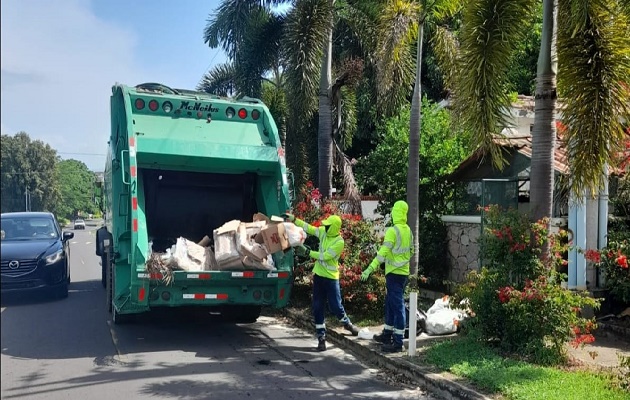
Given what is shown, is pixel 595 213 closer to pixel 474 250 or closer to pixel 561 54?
pixel 474 250

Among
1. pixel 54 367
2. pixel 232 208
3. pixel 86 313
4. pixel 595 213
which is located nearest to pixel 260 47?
pixel 232 208

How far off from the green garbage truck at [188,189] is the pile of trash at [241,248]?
0.09m

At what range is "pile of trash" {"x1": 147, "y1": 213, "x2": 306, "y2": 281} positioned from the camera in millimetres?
7309

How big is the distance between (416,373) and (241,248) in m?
2.56

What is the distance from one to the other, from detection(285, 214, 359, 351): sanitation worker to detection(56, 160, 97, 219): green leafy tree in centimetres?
372

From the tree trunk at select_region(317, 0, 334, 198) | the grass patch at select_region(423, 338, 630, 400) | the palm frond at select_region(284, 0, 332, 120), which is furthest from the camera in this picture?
the tree trunk at select_region(317, 0, 334, 198)

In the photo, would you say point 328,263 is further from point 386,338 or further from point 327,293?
point 386,338

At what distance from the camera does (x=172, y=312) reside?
30.7 feet

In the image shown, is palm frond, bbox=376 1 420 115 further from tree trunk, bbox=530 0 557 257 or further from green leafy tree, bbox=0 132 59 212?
green leafy tree, bbox=0 132 59 212

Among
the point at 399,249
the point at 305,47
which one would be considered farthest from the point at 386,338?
the point at 305,47

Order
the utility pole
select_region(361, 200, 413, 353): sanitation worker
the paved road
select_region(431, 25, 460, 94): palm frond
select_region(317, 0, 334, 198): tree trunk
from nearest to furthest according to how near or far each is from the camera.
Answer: the utility pole, the paved road, select_region(361, 200, 413, 353): sanitation worker, select_region(431, 25, 460, 94): palm frond, select_region(317, 0, 334, 198): tree trunk

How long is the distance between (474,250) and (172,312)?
5.01m

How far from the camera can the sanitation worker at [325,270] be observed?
748 cm

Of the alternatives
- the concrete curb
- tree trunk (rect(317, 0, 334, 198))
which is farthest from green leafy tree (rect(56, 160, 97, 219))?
tree trunk (rect(317, 0, 334, 198))
